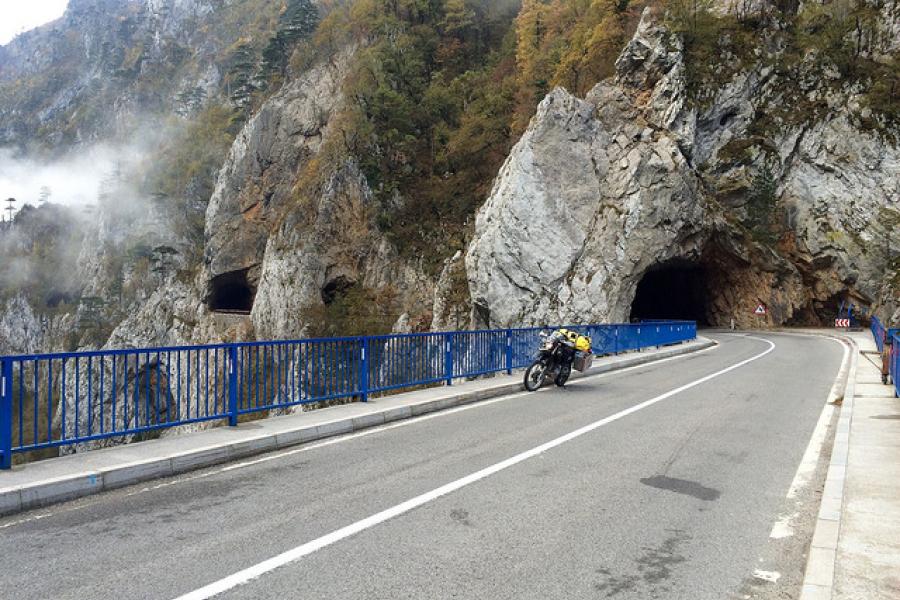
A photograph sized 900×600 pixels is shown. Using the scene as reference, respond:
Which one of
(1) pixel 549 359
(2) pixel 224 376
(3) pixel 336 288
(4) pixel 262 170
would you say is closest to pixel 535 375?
(1) pixel 549 359

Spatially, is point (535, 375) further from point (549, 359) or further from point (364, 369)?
point (364, 369)

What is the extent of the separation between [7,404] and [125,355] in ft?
4.79

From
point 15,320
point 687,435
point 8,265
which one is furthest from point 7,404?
point 8,265

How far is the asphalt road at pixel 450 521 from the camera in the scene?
12.9 feet

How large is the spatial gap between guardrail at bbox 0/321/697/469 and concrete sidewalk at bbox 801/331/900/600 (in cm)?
636

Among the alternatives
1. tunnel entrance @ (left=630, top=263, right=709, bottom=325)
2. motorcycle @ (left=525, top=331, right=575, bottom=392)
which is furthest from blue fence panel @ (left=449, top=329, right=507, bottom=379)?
tunnel entrance @ (left=630, top=263, right=709, bottom=325)

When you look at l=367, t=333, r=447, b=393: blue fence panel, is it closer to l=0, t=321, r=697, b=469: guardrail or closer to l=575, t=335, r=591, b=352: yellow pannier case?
l=0, t=321, r=697, b=469: guardrail

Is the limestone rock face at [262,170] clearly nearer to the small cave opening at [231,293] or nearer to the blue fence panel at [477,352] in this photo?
the small cave opening at [231,293]

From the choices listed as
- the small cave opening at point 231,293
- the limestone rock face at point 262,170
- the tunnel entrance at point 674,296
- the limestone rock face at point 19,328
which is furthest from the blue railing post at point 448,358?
the limestone rock face at point 19,328

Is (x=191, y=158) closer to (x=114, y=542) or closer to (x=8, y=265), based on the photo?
(x=8, y=265)

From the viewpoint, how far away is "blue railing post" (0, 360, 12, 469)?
251 inches

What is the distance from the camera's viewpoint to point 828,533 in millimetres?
4734

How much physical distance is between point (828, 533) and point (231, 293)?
68.2 metres

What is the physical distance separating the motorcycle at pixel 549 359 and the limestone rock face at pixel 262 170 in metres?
52.5
